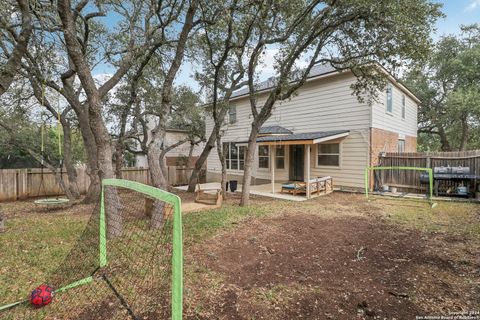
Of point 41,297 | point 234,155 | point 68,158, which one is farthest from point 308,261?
point 234,155

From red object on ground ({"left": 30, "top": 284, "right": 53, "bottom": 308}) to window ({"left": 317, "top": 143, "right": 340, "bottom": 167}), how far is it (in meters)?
11.5

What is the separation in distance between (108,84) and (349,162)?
10333mm

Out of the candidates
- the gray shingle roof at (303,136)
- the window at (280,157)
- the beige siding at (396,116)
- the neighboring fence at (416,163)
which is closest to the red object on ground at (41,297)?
the gray shingle roof at (303,136)

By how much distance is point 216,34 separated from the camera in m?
8.36

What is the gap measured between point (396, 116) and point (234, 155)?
9550 millimetres

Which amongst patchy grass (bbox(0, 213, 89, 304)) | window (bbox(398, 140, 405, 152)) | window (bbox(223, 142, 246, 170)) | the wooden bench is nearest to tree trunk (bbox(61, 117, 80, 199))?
patchy grass (bbox(0, 213, 89, 304))

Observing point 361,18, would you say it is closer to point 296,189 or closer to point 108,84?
point 296,189

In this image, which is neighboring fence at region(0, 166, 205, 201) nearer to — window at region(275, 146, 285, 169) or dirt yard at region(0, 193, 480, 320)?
dirt yard at region(0, 193, 480, 320)

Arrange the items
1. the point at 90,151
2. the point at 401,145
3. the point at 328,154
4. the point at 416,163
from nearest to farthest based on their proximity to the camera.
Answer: the point at 90,151 < the point at 416,163 < the point at 328,154 < the point at 401,145

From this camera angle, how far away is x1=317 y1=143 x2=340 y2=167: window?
1198 cm

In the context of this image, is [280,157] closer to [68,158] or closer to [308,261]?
[308,261]

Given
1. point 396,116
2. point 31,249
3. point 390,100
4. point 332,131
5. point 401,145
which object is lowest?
point 31,249

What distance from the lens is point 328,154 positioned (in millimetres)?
12281

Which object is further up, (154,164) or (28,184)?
(154,164)
